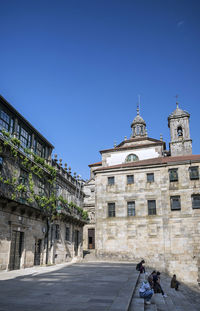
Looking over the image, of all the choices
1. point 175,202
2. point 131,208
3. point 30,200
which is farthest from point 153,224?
point 30,200

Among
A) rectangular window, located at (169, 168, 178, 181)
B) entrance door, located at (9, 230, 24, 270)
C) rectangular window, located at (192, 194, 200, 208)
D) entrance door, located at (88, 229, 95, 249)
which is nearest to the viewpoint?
entrance door, located at (9, 230, 24, 270)

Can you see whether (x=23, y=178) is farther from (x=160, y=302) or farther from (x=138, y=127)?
(x=138, y=127)

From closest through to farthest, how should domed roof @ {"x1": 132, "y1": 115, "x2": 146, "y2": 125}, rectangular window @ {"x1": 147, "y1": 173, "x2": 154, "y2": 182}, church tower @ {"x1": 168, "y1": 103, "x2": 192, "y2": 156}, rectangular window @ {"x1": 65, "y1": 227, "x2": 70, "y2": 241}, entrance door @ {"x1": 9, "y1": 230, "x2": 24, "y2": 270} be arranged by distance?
1. entrance door @ {"x1": 9, "y1": 230, "x2": 24, "y2": 270}
2. rectangular window @ {"x1": 65, "y1": 227, "x2": 70, "y2": 241}
3. rectangular window @ {"x1": 147, "y1": 173, "x2": 154, "y2": 182}
4. church tower @ {"x1": 168, "y1": 103, "x2": 192, "y2": 156}
5. domed roof @ {"x1": 132, "y1": 115, "x2": 146, "y2": 125}

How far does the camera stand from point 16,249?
18812mm

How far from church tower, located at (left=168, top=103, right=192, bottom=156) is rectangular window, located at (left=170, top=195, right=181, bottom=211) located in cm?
1267

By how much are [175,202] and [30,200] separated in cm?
1705

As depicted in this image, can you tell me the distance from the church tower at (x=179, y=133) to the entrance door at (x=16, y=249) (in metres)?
28.9

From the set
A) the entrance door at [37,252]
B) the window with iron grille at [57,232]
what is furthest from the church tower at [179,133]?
the entrance door at [37,252]

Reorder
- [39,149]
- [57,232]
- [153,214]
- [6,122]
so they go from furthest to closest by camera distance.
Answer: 1. [153,214]
2. [57,232]
3. [39,149]
4. [6,122]

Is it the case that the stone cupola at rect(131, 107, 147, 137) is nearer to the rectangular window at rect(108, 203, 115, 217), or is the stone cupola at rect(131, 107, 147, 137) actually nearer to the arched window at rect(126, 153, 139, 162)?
the arched window at rect(126, 153, 139, 162)

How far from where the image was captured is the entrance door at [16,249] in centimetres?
1820

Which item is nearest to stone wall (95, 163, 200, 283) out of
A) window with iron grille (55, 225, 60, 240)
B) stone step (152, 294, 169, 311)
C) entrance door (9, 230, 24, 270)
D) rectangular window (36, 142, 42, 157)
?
window with iron grille (55, 225, 60, 240)

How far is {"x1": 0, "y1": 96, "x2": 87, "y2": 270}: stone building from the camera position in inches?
696

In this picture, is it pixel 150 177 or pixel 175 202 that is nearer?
pixel 175 202
